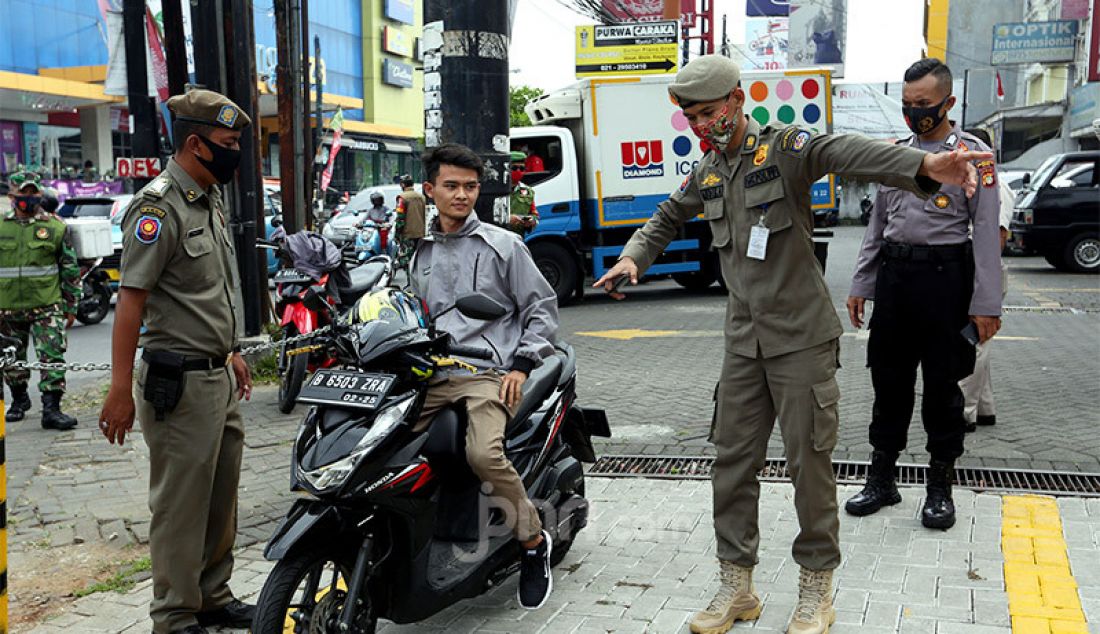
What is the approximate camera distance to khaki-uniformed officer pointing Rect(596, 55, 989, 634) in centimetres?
354

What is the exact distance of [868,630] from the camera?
3.64 meters

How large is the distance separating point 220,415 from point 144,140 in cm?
649

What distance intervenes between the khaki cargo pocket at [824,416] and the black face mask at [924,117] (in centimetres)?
167

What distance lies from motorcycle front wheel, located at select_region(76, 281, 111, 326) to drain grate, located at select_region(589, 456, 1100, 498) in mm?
9381

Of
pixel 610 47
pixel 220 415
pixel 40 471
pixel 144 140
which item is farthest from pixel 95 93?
pixel 220 415

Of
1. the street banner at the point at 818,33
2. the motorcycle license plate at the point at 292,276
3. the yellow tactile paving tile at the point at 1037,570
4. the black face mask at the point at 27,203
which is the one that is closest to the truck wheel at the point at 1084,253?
the yellow tactile paving tile at the point at 1037,570

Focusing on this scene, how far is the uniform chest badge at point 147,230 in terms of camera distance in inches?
135

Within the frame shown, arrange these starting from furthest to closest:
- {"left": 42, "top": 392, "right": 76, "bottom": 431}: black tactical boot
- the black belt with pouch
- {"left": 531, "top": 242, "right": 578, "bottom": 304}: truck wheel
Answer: {"left": 531, "top": 242, "right": 578, "bottom": 304}: truck wheel → {"left": 42, "top": 392, "right": 76, "bottom": 431}: black tactical boot → the black belt with pouch

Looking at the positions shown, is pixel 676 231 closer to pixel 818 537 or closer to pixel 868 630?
pixel 818 537

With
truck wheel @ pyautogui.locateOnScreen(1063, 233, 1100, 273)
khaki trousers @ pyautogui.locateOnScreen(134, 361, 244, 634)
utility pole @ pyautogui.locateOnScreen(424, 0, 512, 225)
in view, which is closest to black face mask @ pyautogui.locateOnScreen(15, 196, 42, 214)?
utility pole @ pyautogui.locateOnScreen(424, 0, 512, 225)

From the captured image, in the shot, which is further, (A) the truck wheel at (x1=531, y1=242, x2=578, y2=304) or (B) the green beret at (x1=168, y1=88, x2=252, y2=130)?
(A) the truck wheel at (x1=531, y1=242, x2=578, y2=304)

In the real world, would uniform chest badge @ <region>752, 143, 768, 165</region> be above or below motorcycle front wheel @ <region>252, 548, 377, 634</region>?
above

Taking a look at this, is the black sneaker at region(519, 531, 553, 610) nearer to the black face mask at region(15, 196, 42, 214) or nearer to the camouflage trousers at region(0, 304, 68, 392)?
the camouflage trousers at region(0, 304, 68, 392)

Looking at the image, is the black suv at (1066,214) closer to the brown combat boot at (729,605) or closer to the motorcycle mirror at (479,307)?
the brown combat boot at (729,605)
